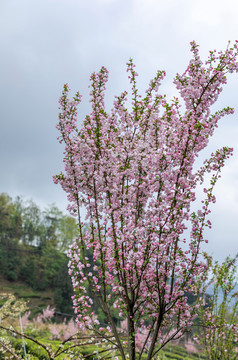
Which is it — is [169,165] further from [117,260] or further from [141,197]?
[117,260]

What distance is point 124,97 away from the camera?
3564 mm

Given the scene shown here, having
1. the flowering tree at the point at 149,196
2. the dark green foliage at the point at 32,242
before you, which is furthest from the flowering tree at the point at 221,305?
the dark green foliage at the point at 32,242

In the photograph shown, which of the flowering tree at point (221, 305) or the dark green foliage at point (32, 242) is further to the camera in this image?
the dark green foliage at point (32, 242)

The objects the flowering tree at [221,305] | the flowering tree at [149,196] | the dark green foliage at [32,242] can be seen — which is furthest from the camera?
the dark green foliage at [32,242]

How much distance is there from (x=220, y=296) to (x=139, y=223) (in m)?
3.09

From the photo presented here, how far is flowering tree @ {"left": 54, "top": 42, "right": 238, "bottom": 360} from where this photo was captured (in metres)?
2.85

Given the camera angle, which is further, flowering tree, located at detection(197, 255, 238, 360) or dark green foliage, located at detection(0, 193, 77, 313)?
dark green foliage, located at detection(0, 193, 77, 313)

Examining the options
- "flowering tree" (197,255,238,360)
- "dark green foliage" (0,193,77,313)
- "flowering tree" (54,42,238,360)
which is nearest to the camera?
"flowering tree" (54,42,238,360)

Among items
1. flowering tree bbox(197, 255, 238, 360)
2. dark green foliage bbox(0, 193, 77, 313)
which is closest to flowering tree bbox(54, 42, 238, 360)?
flowering tree bbox(197, 255, 238, 360)

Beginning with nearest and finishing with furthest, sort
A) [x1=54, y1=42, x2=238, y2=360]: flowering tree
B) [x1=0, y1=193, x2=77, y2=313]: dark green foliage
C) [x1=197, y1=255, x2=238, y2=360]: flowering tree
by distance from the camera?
[x1=54, y1=42, x2=238, y2=360]: flowering tree
[x1=197, y1=255, x2=238, y2=360]: flowering tree
[x1=0, y1=193, x2=77, y2=313]: dark green foliage

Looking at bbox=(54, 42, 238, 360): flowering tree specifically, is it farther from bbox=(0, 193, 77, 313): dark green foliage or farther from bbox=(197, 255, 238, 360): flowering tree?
bbox=(0, 193, 77, 313): dark green foliage

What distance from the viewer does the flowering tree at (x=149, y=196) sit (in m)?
2.85

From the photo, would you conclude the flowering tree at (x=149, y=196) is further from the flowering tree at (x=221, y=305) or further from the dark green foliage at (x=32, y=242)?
the dark green foliage at (x=32, y=242)

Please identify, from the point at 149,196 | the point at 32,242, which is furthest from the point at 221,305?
the point at 32,242
